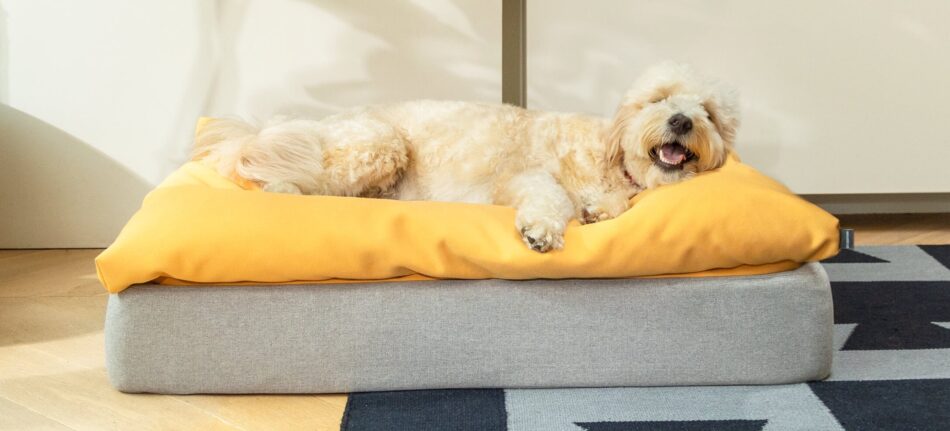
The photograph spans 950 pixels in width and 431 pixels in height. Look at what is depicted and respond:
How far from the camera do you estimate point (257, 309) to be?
6.21 ft

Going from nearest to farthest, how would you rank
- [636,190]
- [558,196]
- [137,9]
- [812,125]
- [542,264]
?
[542,264] → [558,196] → [636,190] → [137,9] → [812,125]

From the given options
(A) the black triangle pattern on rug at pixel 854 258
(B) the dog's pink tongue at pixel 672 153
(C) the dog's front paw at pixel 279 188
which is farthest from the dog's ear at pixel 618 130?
(A) the black triangle pattern on rug at pixel 854 258

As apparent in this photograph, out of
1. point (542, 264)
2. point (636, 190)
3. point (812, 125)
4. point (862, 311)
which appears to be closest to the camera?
point (542, 264)

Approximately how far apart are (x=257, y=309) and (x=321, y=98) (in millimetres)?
1423

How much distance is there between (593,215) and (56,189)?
6.46 feet

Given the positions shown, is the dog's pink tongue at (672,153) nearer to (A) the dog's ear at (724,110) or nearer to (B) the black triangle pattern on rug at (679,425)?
(A) the dog's ear at (724,110)

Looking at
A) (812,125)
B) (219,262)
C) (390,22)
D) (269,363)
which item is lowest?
(269,363)

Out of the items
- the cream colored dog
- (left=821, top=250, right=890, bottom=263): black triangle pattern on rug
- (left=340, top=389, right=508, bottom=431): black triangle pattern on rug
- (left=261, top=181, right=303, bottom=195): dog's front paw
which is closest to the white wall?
the cream colored dog

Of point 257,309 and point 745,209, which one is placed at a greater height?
point 745,209

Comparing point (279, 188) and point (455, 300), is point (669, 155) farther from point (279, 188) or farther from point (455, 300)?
point (279, 188)

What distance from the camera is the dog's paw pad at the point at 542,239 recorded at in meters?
1.88

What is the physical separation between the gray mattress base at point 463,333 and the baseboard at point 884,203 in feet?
6.20

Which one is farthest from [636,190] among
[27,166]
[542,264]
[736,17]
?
[27,166]

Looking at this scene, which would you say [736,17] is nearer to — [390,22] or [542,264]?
[390,22]
